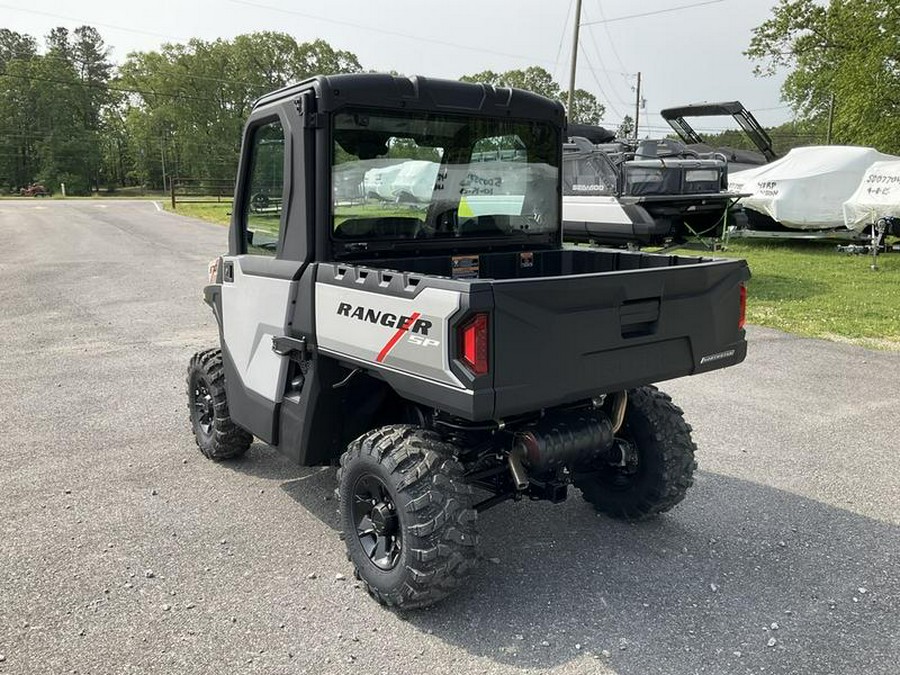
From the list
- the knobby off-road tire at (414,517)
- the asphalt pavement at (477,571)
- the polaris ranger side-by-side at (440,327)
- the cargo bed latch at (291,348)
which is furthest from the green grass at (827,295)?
the cargo bed latch at (291,348)

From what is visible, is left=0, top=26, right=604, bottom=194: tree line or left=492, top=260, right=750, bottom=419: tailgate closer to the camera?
left=492, top=260, right=750, bottom=419: tailgate

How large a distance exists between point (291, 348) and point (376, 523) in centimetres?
95

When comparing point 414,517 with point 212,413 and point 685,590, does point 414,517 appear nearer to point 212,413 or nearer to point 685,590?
point 685,590

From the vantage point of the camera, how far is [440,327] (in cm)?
267

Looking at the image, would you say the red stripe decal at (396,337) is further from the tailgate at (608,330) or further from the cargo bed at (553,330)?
the tailgate at (608,330)

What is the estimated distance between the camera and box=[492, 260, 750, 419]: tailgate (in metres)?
2.67

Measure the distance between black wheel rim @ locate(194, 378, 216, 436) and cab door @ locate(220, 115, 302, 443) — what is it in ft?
1.81

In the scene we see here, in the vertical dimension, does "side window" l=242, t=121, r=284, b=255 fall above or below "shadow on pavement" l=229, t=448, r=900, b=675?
above

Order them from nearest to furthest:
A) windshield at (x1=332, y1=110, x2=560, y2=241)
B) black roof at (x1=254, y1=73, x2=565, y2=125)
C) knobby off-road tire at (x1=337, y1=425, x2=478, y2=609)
→ knobby off-road tire at (x1=337, y1=425, x2=478, y2=609) < black roof at (x1=254, y1=73, x2=565, y2=125) < windshield at (x1=332, y1=110, x2=560, y2=241)

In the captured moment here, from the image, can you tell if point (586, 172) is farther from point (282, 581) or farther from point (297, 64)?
point (297, 64)

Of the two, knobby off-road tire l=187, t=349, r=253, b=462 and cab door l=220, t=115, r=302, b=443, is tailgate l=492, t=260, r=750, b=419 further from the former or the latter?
knobby off-road tire l=187, t=349, r=253, b=462

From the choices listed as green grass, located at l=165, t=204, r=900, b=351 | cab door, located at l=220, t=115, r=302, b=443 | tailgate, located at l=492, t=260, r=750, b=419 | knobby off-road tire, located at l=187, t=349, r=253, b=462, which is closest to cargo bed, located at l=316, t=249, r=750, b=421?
tailgate, located at l=492, t=260, r=750, b=419

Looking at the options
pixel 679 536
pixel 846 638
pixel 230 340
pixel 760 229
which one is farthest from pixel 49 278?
pixel 760 229

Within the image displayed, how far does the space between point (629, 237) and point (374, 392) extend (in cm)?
866
